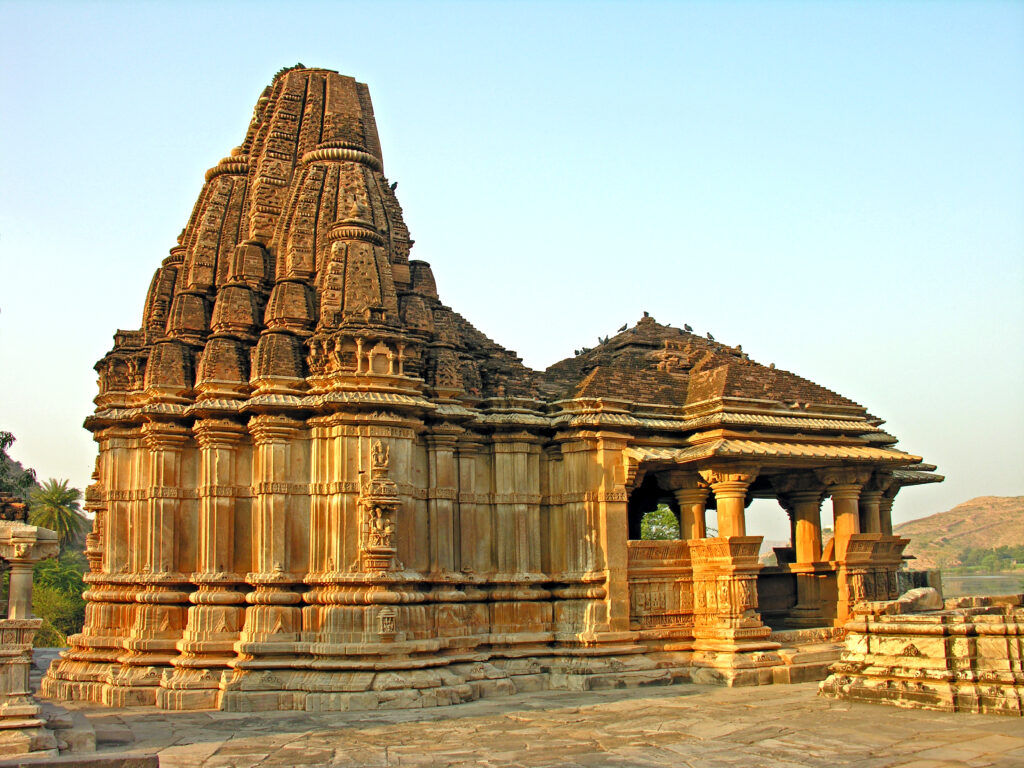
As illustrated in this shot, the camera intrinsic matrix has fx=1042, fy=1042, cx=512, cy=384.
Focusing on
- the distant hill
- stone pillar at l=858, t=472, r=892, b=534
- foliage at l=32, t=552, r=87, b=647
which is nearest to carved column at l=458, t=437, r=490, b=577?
stone pillar at l=858, t=472, r=892, b=534

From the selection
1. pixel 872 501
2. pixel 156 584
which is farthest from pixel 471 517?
pixel 872 501

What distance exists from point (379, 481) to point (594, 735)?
15.4 ft

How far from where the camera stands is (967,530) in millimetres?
110750

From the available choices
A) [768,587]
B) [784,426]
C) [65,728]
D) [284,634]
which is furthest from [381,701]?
[768,587]

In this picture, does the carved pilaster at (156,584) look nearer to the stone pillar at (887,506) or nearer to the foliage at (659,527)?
the stone pillar at (887,506)

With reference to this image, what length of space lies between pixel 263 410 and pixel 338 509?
1970 millimetres

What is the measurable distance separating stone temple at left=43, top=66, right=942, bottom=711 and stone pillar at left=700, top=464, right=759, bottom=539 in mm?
56

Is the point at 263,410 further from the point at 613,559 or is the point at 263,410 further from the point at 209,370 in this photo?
the point at 613,559

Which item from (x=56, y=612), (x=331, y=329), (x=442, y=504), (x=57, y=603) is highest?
(x=331, y=329)

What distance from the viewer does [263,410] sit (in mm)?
15680

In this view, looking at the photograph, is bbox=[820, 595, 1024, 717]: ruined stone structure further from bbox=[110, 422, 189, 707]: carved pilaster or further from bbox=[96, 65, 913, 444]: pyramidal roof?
bbox=[110, 422, 189, 707]: carved pilaster

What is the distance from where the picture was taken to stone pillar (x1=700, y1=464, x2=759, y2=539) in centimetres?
1736

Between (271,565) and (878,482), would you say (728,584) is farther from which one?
(271,565)

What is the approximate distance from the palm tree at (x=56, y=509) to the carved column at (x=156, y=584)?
30077mm
